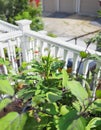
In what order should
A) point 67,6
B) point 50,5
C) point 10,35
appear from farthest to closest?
point 50,5, point 67,6, point 10,35

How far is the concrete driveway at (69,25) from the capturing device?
516 inches

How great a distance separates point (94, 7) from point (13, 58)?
14538 millimetres

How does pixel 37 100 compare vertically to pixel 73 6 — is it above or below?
above

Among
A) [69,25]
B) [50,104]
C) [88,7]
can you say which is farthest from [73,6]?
[50,104]

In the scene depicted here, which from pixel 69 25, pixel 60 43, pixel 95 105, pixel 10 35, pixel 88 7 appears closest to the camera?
pixel 95 105

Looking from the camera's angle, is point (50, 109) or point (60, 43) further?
point (60, 43)

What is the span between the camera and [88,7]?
56.3 feet

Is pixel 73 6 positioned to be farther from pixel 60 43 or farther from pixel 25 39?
pixel 60 43

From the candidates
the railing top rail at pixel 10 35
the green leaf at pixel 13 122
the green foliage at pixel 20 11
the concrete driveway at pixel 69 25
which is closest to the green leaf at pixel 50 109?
the green leaf at pixel 13 122

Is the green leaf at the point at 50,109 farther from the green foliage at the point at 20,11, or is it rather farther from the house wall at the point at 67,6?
the house wall at the point at 67,6

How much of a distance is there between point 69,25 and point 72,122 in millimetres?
13720

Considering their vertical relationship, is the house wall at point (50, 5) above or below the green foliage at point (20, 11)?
below

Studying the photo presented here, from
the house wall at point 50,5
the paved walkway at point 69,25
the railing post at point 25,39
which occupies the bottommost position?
the paved walkway at point 69,25

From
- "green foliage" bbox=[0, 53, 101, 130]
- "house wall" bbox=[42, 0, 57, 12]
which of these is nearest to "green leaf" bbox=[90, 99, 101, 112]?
"green foliage" bbox=[0, 53, 101, 130]
